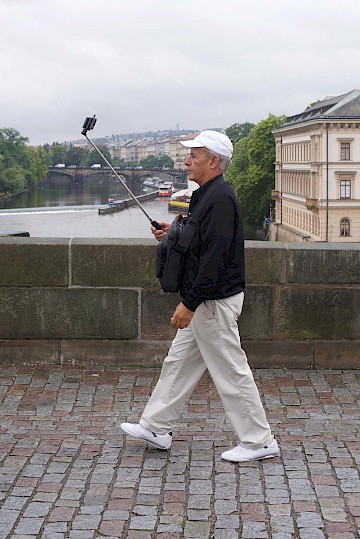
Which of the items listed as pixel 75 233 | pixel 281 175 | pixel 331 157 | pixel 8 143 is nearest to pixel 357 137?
pixel 331 157

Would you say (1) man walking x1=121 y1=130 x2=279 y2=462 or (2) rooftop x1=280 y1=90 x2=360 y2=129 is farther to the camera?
(2) rooftop x1=280 y1=90 x2=360 y2=129

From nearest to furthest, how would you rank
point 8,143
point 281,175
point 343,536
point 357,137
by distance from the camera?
point 343,536, point 357,137, point 281,175, point 8,143

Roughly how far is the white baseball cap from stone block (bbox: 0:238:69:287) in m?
2.25

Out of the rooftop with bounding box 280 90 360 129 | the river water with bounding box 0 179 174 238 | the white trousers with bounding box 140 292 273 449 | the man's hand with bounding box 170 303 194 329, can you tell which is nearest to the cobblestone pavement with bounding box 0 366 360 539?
the white trousers with bounding box 140 292 273 449

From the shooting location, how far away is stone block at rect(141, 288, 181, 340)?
6.88m

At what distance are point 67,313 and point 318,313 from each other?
155 centimetres

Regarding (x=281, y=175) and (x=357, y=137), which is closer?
(x=357, y=137)

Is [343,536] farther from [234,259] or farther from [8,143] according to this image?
[8,143]

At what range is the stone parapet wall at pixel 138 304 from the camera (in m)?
6.81

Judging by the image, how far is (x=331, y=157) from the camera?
258ft

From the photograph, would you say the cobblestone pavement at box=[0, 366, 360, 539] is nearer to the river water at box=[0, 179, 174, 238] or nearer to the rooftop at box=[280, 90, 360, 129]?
the river water at box=[0, 179, 174, 238]

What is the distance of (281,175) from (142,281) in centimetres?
8216

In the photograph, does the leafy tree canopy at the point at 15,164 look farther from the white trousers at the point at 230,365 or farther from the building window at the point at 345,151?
the white trousers at the point at 230,365

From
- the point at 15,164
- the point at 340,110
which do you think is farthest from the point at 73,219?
the point at 15,164
